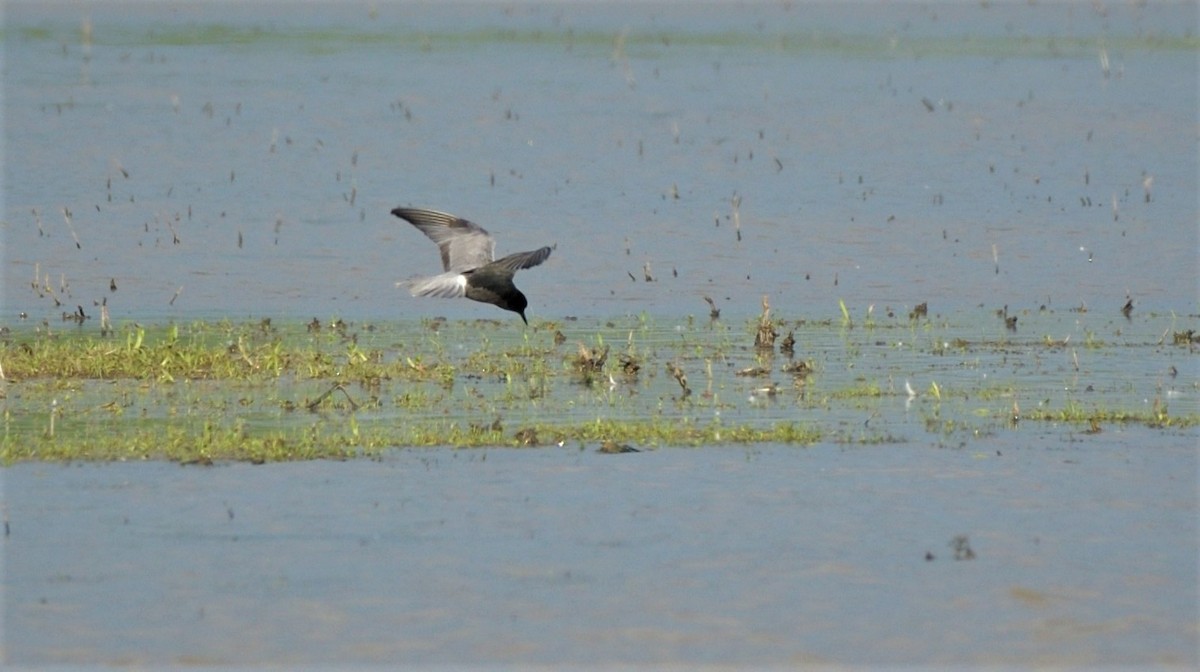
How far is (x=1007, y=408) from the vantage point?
1153cm

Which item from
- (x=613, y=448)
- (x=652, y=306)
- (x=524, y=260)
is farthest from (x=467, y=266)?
(x=652, y=306)

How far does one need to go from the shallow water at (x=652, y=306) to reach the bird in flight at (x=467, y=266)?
90cm

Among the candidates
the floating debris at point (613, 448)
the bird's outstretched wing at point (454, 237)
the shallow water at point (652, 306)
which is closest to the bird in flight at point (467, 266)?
the bird's outstretched wing at point (454, 237)

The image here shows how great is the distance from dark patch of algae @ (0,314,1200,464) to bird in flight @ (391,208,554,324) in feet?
1.61

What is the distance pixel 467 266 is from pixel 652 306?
10.9ft

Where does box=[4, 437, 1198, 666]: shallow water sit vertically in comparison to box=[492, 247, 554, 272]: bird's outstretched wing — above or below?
below

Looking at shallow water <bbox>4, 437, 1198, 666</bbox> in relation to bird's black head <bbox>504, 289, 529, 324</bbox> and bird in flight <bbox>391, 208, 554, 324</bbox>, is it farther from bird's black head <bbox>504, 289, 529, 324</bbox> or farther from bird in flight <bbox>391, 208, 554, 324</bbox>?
bird's black head <bbox>504, 289, 529, 324</bbox>

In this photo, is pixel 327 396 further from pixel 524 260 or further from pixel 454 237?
pixel 454 237

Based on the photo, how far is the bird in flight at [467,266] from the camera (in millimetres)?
12344

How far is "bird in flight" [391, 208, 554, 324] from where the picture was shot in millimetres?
12344

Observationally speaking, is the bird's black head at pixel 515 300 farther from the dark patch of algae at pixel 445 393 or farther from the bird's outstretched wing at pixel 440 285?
the bird's outstretched wing at pixel 440 285

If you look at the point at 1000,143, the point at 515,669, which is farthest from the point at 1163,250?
the point at 515,669

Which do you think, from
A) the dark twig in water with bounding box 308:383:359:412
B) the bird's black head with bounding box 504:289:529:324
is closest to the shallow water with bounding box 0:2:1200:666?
the dark twig in water with bounding box 308:383:359:412

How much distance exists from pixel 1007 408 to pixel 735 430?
191cm
